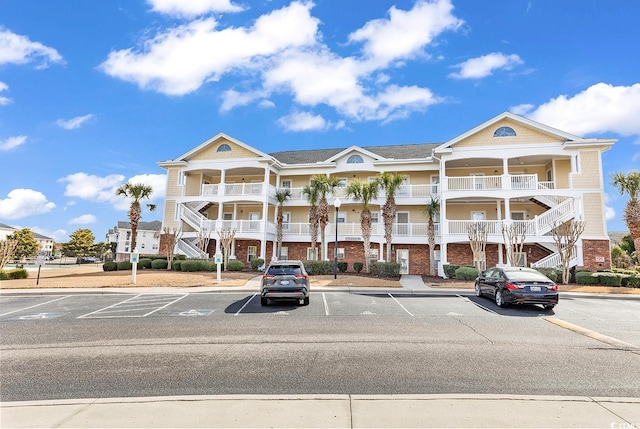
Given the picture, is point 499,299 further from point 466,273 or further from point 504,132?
point 504,132

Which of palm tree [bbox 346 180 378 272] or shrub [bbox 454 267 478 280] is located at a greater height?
palm tree [bbox 346 180 378 272]

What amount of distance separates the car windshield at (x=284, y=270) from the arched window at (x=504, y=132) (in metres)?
20.2

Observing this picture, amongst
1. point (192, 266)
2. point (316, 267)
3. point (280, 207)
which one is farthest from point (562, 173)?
point (192, 266)

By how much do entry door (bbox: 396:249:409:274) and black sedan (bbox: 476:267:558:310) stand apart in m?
13.8

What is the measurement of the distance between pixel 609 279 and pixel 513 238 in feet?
16.9

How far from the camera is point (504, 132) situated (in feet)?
84.2

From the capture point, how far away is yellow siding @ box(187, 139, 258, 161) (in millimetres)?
30420

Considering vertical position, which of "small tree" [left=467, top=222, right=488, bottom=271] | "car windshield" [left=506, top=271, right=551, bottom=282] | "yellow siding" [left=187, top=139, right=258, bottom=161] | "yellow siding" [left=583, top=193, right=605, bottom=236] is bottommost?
"car windshield" [left=506, top=271, right=551, bottom=282]

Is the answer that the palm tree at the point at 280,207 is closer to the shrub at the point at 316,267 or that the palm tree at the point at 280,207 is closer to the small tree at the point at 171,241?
the shrub at the point at 316,267

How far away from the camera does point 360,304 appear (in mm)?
13445

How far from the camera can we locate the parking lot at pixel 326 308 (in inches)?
441

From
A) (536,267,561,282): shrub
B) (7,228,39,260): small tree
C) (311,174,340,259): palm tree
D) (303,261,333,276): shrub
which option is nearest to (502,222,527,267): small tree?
(536,267,561,282): shrub

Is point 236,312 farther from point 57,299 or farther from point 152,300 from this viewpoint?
point 57,299

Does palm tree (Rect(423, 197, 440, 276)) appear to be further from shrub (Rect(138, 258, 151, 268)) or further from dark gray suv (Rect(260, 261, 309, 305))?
shrub (Rect(138, 258, 151, 268))
